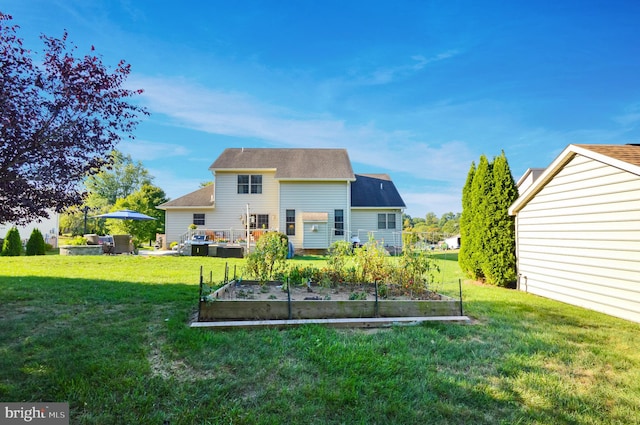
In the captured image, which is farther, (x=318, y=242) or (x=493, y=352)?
(x=318, y=242)

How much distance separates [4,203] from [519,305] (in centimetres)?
822

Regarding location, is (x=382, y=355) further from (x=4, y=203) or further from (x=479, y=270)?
(x=479, y=270)

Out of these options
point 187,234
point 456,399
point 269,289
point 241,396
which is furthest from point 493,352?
point 187,234

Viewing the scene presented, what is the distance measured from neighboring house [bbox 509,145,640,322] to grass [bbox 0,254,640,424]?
3.32ft

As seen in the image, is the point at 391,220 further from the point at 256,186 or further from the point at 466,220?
the point at 466,220

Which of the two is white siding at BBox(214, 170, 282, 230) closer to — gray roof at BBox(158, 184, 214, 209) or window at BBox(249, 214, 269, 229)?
window at BBox(249, 214, 269, 229)

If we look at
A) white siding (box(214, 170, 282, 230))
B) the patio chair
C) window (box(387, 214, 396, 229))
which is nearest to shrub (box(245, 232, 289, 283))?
white siding (box(214, 170, 282, 230))

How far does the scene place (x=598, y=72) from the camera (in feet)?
30.8

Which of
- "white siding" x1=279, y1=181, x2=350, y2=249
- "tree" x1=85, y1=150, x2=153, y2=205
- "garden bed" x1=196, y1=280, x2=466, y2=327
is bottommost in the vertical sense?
"garden bed" x1=196, y1=280, x2=466, y2=327

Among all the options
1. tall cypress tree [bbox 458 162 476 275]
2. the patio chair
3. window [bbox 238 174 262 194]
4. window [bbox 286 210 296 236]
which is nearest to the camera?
tall cypress tree [bbox 458 162 476 275]

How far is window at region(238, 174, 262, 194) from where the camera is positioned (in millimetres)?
19406

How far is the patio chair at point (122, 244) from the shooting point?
16078 mm

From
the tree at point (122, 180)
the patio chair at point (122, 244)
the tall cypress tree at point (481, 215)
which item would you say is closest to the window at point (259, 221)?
the patio chair at point (122, 244)

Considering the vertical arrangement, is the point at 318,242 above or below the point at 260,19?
below
